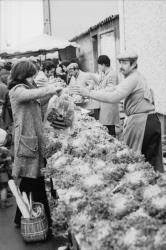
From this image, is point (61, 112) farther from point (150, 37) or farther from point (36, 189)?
point (150, 37)

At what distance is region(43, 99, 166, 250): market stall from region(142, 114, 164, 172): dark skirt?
62 cm

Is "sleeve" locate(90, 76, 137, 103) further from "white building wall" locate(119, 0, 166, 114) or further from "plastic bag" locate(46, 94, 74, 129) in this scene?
"white building wall" locate(119, 0, 166, 114)

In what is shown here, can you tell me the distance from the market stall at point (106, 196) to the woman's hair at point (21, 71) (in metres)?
0.86

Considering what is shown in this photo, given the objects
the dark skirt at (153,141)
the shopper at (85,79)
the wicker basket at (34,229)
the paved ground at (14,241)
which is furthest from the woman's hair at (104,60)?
the wicker basket at (34,229)

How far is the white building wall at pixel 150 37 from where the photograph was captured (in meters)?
9.50

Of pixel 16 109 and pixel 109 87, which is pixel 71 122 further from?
pixel 109 87

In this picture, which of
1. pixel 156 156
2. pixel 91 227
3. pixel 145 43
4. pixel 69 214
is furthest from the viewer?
pixel 145 43

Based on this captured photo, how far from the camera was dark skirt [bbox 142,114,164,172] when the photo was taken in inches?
207

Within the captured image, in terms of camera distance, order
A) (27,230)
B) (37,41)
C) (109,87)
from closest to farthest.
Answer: (27,230) < (109,87) < (37,41)

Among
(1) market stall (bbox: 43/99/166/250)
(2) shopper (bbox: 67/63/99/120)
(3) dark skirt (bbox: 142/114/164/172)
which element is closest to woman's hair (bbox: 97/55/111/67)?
(2) shopper (bbox: 67/63/99/120)

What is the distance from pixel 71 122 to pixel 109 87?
255 cm

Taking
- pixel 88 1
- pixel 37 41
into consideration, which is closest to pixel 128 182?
pixel 37 41

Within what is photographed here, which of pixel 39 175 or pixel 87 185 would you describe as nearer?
pixel 87 185

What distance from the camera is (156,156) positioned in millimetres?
5414
